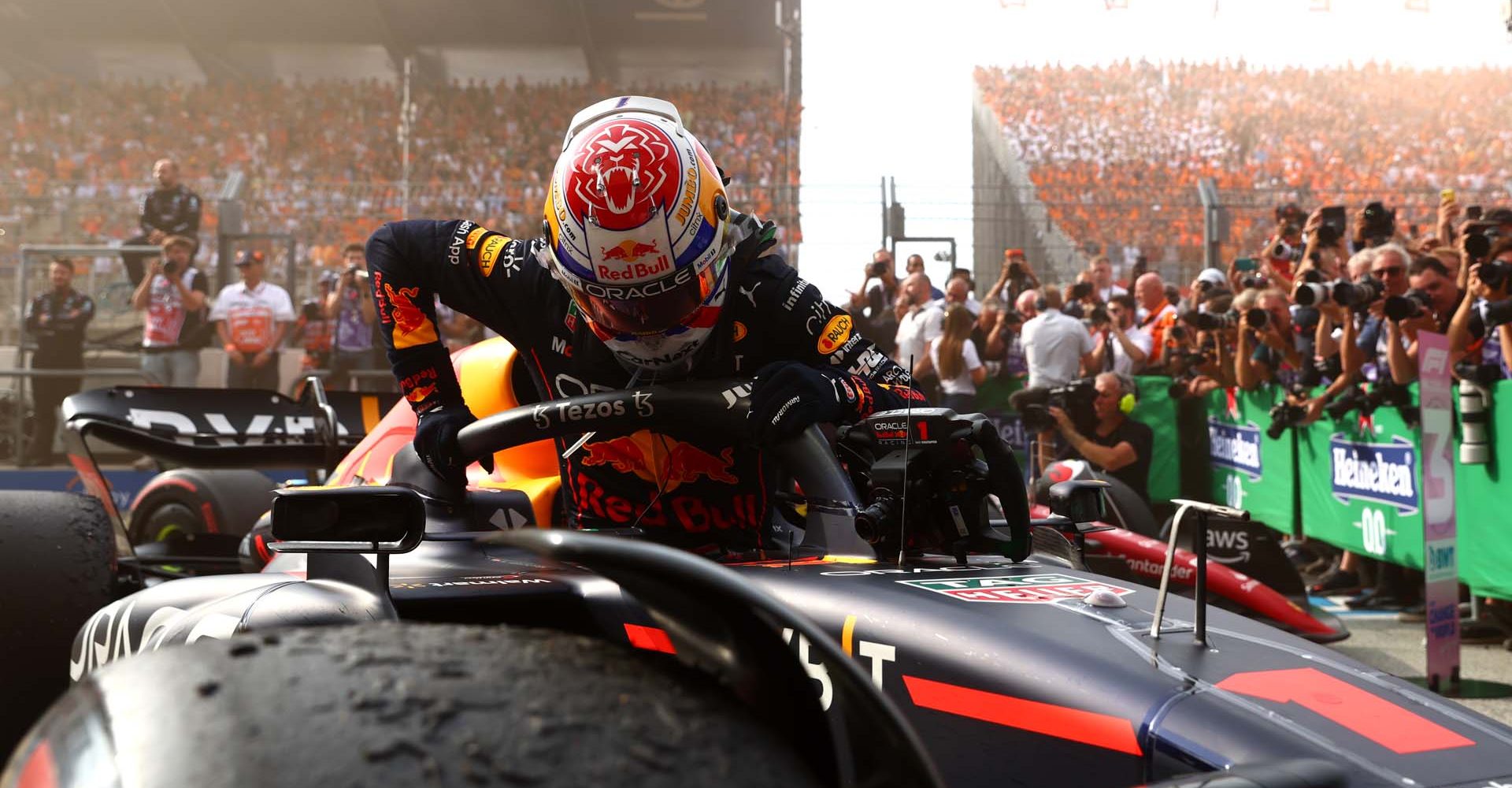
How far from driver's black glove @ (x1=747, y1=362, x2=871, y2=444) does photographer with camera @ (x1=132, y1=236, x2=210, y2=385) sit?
408 inches

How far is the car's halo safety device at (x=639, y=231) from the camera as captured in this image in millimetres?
2486

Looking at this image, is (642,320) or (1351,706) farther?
(642,320)

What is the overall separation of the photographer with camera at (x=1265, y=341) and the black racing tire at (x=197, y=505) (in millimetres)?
5987

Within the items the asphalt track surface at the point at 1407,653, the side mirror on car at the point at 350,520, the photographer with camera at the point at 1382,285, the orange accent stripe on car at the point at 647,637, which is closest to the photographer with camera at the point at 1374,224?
the photographer with camera at the point at 1382,285

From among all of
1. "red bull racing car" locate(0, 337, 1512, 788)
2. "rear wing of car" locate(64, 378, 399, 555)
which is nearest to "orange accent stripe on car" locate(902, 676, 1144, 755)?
"red bull racing car" locate(0, 337, 1512, 788)

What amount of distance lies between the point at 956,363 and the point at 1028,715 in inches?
344

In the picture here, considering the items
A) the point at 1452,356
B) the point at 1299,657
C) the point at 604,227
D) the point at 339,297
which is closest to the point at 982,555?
the point at 1299,657

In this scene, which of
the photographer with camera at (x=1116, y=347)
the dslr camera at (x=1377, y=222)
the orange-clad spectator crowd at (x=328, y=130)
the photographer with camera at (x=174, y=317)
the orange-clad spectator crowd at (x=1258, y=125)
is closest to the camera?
the dslr camera at (x=1377, y=222)

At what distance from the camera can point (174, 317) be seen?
1153 centimetres

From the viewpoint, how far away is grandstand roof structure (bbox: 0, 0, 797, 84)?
68.9 ft

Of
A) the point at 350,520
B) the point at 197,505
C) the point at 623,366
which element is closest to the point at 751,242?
the point at 623,366

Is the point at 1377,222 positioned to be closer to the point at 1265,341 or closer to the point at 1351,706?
the point at 1265,341

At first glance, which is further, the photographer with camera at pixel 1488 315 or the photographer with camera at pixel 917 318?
the photographer with camera at pixel 917 318

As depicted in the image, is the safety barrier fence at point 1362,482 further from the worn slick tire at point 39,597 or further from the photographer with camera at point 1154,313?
Answer: the worn slick tire at point 39,597
